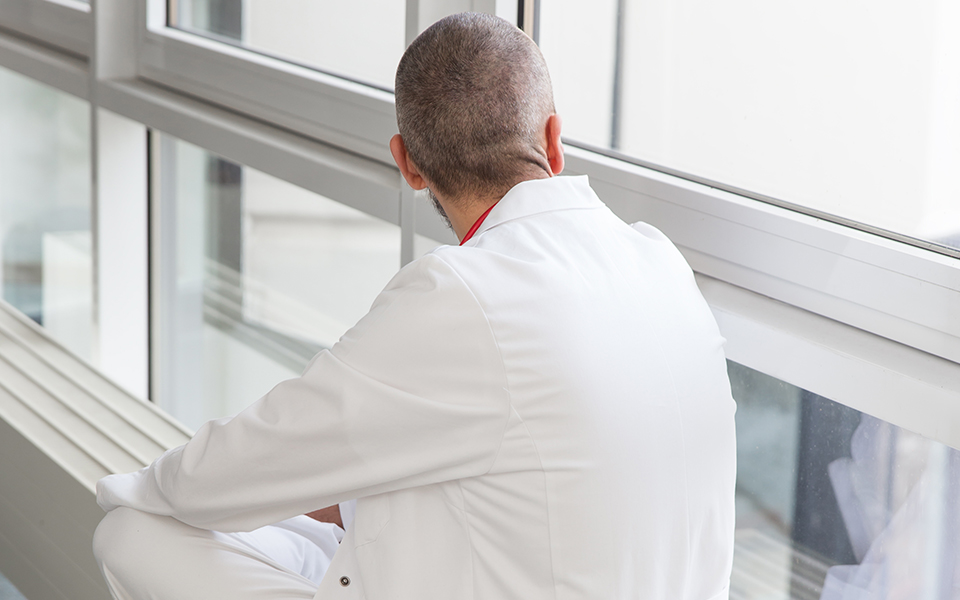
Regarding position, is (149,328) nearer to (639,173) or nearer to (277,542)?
(277,542)

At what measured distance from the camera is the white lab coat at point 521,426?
0.90 metres

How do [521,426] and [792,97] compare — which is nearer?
[521,426]

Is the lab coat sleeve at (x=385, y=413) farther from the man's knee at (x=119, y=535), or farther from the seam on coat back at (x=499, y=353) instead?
the man's knee at (x=119, y=535)

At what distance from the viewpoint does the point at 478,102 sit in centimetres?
105

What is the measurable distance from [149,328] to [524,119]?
2114 mm

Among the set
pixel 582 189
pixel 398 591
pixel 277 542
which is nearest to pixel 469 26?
pixel 582 189

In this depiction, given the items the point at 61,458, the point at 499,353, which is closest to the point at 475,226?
the point at 499,353

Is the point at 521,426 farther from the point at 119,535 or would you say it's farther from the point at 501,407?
the point at 119,535

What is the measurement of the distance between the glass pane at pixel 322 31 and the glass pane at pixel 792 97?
50 centimetres

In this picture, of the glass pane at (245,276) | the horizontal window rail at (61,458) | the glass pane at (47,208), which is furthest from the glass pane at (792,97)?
the glass pane at (47,208)

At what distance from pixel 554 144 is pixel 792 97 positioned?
1.23ft

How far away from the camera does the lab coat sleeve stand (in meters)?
0.90

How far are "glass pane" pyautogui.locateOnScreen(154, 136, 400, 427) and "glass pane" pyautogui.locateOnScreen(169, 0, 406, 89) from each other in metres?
0.35

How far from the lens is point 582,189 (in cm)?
105
